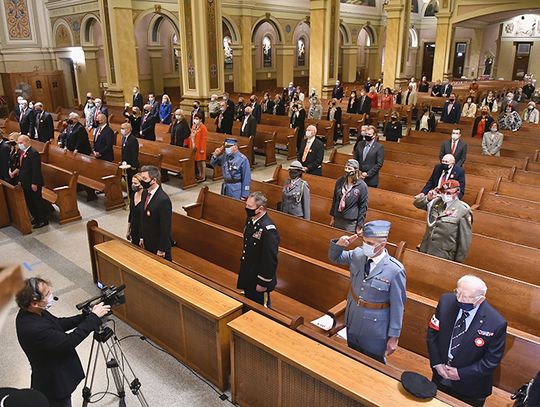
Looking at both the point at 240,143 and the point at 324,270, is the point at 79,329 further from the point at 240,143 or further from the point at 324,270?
the point at 240,143

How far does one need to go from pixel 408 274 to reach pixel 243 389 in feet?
6.55

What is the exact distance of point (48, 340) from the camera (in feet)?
9.10

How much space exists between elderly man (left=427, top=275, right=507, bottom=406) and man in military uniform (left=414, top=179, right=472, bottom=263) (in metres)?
1.45

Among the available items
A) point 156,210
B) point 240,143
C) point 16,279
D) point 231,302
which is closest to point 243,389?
point 231,302

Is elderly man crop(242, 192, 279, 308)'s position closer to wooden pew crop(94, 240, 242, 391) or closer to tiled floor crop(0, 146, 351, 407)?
wooden pew crop(94, 240, 242, 391)

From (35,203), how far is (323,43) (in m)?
11.6

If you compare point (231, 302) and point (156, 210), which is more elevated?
point (156, 210)

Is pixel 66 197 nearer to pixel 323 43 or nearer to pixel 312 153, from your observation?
pixel 312 153

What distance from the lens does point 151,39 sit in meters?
20.8

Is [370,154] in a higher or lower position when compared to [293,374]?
higher

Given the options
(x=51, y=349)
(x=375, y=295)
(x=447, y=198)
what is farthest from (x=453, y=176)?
(x=51, y=349)

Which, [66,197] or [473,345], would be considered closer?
[473,345]

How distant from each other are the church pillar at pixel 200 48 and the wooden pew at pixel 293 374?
978 cm

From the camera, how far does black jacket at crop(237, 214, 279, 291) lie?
400 cm
